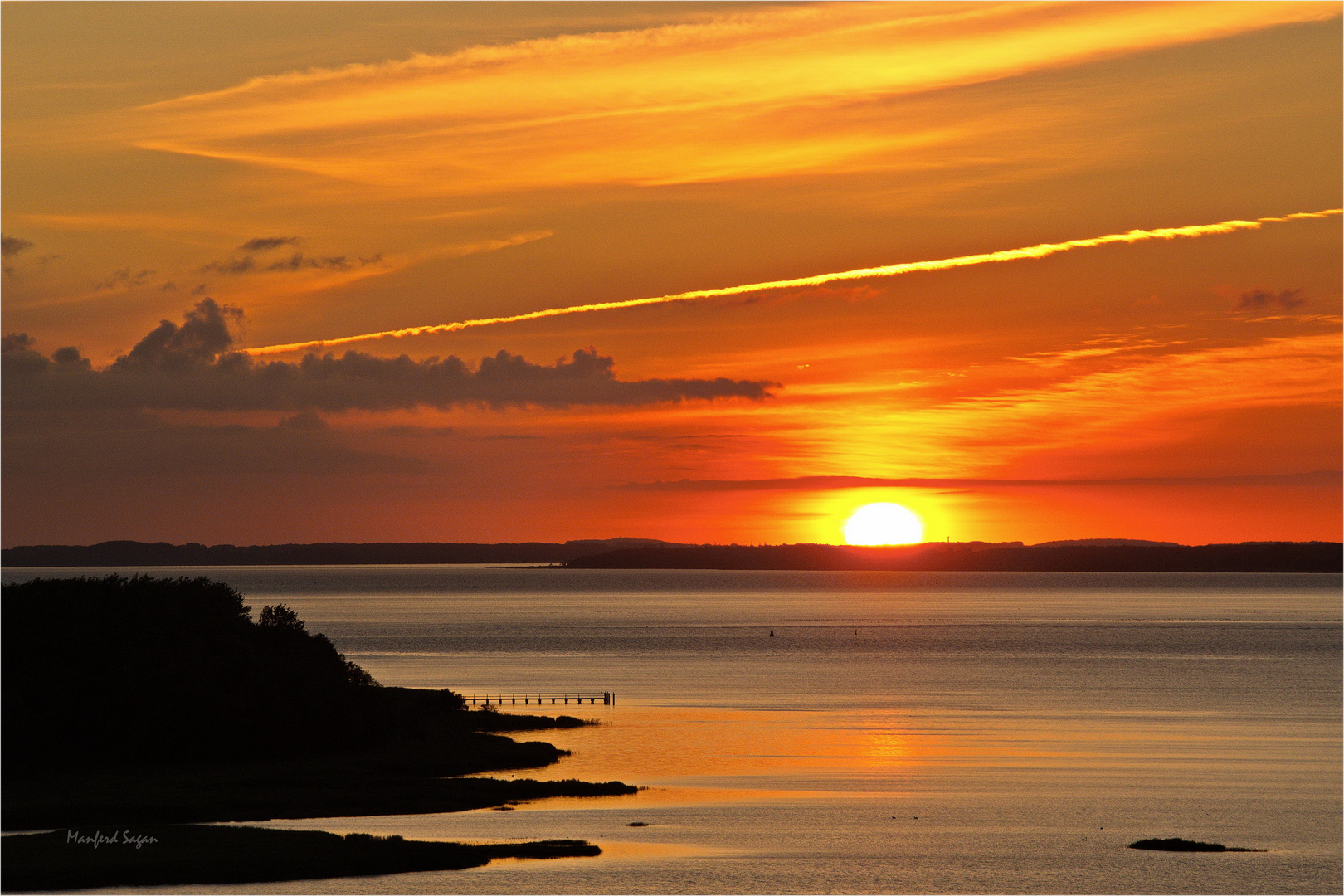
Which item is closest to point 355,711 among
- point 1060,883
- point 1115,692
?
point 1060,883

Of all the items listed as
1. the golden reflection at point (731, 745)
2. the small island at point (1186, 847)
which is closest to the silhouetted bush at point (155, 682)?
the golden reflection at point (731, 745)

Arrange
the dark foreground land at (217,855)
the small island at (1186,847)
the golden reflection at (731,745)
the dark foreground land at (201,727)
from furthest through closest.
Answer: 1. the golden reflection at (731,745)
2. the dark foreground land at (201,727)
3. the small island at (1186,847)
4. the dark foreground land at (217,855)

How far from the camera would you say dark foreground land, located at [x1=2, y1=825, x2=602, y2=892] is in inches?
2093

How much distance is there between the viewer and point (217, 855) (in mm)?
56219

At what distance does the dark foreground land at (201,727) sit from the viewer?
70562mm

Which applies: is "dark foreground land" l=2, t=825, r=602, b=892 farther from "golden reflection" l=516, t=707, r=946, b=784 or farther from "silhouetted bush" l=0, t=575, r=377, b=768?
"silhouetted bush" l=0, t=575, r=377, b=768

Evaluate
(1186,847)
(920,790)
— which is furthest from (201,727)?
(1186,847)

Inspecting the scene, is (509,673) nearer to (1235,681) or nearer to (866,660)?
(866,660)

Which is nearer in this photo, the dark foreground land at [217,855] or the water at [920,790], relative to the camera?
the dark foreground land at [217,855]

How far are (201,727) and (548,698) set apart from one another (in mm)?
53242

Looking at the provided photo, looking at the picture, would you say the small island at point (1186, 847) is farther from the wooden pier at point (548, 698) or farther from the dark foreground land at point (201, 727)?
the wooden pier at point (548, 698)

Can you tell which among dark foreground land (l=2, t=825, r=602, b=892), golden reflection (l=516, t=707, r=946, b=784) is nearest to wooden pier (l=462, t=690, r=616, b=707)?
golden reflection (l=516, t=707, r=946, b=784)

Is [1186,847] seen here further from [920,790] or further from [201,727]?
[201,727]

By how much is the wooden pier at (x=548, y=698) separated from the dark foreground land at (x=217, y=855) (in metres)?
63.2
